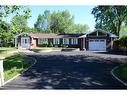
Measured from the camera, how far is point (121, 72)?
2100 centimetres

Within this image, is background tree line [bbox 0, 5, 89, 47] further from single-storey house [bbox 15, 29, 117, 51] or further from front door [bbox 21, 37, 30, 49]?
single-storey house [bbox 15, 29, 117, 51]

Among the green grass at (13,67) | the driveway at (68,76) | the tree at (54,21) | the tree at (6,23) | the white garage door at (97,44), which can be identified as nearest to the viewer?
the driveway at (68,76)

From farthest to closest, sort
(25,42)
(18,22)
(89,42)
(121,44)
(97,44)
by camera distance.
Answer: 1. (89,42)
2. (97,44)
3. (121,44)
4. (25,42)
5. (18,22)

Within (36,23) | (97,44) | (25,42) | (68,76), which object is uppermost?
(36,23)

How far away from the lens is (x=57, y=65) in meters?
24.7

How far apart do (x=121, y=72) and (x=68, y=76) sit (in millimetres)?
3601

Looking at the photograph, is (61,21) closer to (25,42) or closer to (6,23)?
(6,23)

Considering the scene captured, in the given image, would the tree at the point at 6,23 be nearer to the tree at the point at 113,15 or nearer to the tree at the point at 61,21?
the tree at the point at 61,21

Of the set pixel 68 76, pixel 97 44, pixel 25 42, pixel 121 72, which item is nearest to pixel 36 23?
pixel 68 76

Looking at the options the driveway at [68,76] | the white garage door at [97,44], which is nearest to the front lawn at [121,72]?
the driveway at [68,76]

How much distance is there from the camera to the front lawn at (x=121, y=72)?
756 inches

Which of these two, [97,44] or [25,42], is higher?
[25,42]
